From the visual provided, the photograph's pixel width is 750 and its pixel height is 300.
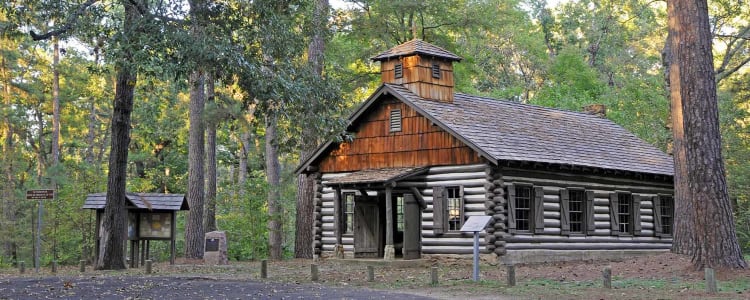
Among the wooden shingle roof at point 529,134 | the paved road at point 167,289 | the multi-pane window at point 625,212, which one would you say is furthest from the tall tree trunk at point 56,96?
the multi-pane window at point 625,212

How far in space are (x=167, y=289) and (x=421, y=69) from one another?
43.2ft

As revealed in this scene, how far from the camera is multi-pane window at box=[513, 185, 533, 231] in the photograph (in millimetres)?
24562

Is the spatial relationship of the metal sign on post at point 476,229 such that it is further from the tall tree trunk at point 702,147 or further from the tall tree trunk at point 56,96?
the tall tree trunk at point 56,96

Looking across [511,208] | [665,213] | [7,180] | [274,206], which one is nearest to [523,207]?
[511,208]

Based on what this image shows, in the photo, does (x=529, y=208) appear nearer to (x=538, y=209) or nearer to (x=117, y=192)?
(x=538, y=209)

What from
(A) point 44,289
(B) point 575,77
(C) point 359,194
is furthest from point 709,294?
(B) point 575,77

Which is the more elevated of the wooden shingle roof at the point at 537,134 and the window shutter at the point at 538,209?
the wooden shingle roof at the point at 537,134

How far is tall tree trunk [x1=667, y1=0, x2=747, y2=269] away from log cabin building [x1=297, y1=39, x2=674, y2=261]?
627 centimetres

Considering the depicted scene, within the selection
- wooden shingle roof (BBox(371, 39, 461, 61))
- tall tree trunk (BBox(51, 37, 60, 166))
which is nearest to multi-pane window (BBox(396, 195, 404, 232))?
wooden shingle roof (BBox(371, 39, 461, 61))

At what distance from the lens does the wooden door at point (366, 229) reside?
25.8 m

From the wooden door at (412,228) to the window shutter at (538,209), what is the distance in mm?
3477

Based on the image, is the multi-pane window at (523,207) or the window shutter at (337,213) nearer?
the multi-pane window at (523,207)

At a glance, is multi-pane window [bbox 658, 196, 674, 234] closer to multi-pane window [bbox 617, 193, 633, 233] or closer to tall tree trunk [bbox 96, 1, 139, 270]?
multi-pane window [bbox 617, 193, 633, 233]

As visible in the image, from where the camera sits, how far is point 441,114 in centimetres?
2480
